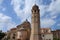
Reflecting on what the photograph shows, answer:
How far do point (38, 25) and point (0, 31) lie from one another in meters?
25.7

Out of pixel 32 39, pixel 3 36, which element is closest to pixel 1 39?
pixel 3 36

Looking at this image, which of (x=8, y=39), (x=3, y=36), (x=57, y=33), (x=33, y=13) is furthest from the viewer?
(x=57, y=33)

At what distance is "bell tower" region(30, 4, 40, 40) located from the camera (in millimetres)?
42531

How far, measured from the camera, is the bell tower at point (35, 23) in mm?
42531

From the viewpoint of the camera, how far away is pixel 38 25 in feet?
145

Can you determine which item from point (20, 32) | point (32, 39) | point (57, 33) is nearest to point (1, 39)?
point (20, 32)

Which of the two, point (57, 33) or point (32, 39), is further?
point (57, 33)

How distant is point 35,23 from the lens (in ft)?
145

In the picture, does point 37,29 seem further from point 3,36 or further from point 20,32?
point 3,36

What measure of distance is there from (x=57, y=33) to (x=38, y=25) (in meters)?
28.7

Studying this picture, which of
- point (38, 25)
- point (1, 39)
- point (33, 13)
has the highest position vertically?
point (33, 13)

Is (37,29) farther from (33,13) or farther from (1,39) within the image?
(1,39)

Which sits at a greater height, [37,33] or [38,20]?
[38,20]

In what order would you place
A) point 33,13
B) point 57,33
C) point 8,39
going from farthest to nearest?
point 57,33 → point 8,39 → point 33,13
